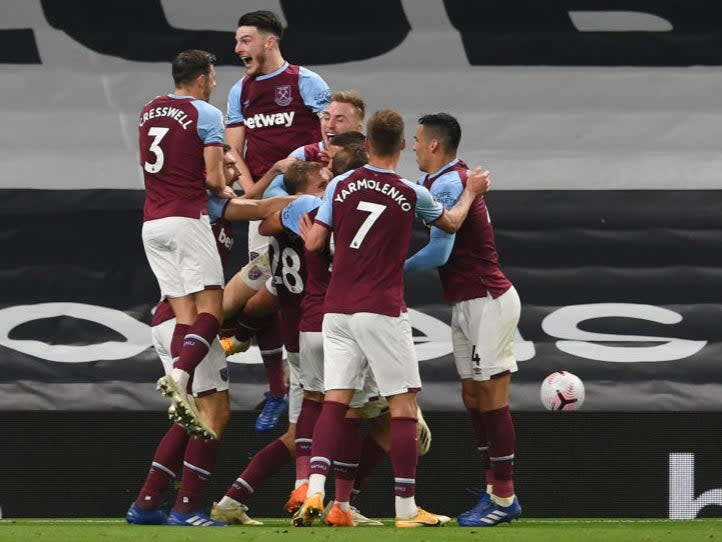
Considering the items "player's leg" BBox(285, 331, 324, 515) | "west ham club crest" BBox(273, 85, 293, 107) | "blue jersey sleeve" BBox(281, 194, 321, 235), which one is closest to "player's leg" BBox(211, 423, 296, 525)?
"player's leg" BBox(285, 331, 324, 515)

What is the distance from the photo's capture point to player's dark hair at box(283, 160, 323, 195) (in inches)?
273

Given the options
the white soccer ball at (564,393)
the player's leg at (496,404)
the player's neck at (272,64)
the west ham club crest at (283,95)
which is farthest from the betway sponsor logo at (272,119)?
the white soccer ball at (564,393)

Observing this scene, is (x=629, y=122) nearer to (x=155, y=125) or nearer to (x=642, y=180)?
(x=642, y=180)

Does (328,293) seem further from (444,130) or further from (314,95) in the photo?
(314,95)

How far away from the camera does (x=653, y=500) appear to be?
7895mm

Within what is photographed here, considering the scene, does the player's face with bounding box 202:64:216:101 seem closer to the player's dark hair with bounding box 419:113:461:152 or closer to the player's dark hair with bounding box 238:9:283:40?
the player's dark hair with bounding box 238:9:283:40

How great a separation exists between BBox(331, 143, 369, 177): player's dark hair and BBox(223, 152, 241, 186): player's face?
26.9 inches

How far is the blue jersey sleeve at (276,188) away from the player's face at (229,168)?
19cm

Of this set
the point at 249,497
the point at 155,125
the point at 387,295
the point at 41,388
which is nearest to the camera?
the point at 387,295

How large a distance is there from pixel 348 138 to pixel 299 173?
26 cm

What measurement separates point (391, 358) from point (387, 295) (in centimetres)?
25

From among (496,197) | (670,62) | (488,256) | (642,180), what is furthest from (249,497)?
(670,62)

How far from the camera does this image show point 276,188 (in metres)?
7.32

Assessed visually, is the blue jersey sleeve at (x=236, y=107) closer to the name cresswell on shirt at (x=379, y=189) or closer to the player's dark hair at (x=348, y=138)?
the player's dark hair at (x=348, y=138)
